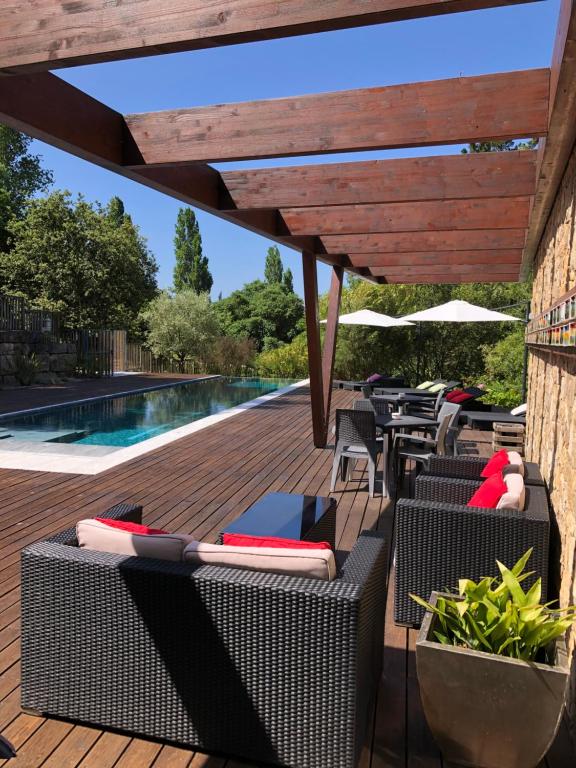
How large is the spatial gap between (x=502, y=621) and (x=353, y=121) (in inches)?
102

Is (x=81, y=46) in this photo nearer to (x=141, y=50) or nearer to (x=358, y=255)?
(x=141, y=50)

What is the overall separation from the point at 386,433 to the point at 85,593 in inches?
177

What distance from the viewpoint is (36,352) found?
18578mm

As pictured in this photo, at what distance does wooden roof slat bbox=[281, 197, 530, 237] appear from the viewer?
575cm

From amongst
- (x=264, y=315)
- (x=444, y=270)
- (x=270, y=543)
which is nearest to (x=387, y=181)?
→ (x=270, y=543)

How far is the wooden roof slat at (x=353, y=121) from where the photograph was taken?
3.14 m

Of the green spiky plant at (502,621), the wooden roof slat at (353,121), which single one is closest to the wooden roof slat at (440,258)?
the wooden roof slat at (353,121)

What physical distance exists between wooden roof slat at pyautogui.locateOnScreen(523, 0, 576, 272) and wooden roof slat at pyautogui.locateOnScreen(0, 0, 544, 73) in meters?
0.28

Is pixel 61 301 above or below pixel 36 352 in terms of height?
above

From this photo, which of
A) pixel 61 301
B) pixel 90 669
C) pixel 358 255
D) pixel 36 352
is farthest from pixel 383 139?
pixel 61 301

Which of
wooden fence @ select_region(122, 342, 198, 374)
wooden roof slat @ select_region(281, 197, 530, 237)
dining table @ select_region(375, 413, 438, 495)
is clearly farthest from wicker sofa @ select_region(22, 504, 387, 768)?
wooden fence @ select_region(122, 342, 198, 374)

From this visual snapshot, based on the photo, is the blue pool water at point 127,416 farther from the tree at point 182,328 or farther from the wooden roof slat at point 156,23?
the wooden roof slat at point 156,23

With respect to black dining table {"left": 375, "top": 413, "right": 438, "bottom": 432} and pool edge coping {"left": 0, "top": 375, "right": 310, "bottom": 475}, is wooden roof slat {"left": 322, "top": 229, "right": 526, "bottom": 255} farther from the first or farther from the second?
pool edge coping {"left": 0, "top": 375, "right": 310, "bottom": 475}

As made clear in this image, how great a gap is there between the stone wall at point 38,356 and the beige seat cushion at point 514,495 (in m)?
16.2
